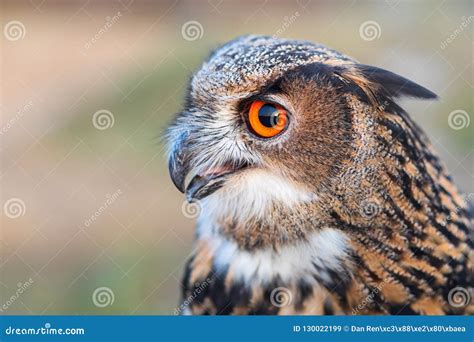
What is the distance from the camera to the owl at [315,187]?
1.84 metres

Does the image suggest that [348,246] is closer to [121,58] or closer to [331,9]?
[331,9]

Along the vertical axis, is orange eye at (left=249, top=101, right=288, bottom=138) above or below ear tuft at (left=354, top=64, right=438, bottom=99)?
below

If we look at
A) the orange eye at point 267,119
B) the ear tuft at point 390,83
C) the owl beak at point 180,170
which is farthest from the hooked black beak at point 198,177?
the ear tuft at point 390,83

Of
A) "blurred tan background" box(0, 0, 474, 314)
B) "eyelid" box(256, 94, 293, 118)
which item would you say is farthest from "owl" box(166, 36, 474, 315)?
"blurred tan background" box(0, 0, 474, 314)

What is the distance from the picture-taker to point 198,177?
1959mm

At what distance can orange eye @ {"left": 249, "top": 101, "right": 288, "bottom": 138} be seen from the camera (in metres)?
1.84

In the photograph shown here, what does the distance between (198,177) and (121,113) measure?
1393 mm

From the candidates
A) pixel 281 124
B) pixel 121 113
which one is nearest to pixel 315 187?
pixel 281 124

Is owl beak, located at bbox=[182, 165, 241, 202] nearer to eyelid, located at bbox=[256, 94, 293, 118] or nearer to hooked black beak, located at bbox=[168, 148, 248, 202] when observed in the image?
hooked black beak, located at bbox=[168, 148, 248, 202]

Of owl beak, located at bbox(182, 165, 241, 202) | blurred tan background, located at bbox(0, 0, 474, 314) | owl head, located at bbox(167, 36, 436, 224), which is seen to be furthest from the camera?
blurred tan background, located at bbox(0, 0, 474, 314)

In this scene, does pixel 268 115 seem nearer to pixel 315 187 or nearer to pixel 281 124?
pixel 281 124

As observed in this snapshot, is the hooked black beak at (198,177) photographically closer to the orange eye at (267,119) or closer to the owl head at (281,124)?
the owl head at (281,124)
